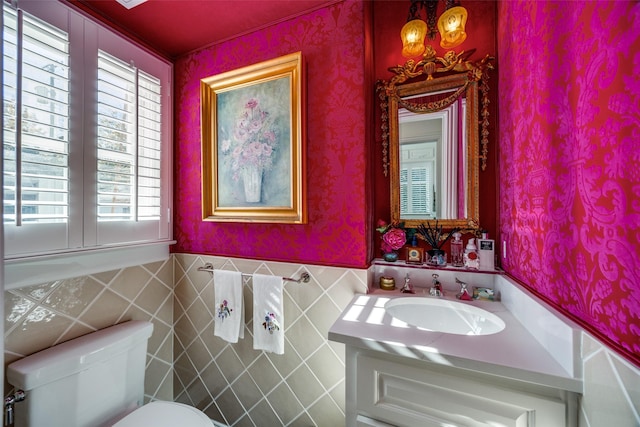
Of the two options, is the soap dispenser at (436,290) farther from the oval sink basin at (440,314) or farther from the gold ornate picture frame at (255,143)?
the gold ornate picture frame at (255,143)

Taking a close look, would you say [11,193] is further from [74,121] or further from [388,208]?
[388,208]

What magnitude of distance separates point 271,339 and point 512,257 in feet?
4.00

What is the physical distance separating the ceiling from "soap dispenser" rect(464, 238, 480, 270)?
141 cm

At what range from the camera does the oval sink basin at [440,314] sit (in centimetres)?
102

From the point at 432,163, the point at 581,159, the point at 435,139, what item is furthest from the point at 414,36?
the point at 581,159

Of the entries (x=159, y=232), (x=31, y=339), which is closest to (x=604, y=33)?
(x=159, y=232)

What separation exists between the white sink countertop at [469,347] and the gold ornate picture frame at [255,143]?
62cm

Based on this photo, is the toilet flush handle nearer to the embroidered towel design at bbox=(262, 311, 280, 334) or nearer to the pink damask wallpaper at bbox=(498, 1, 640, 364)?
the embroidered towel design at bbox=(262, 311, 280, 334)

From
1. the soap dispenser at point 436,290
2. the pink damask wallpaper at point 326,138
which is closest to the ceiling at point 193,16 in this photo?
the pink damask wallpaper at point 326,138

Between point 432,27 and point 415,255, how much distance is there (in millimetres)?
1175

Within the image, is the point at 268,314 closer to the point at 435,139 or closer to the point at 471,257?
the point at 471,257

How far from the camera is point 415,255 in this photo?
128cm

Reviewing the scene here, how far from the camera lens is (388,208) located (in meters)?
1.40

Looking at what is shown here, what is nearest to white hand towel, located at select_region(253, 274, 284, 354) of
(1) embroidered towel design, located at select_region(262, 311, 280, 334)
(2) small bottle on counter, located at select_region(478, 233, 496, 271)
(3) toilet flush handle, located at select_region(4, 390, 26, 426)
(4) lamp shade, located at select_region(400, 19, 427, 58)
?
(1) embroidered towel design, located at select_region(262, 311, 280, 334)
